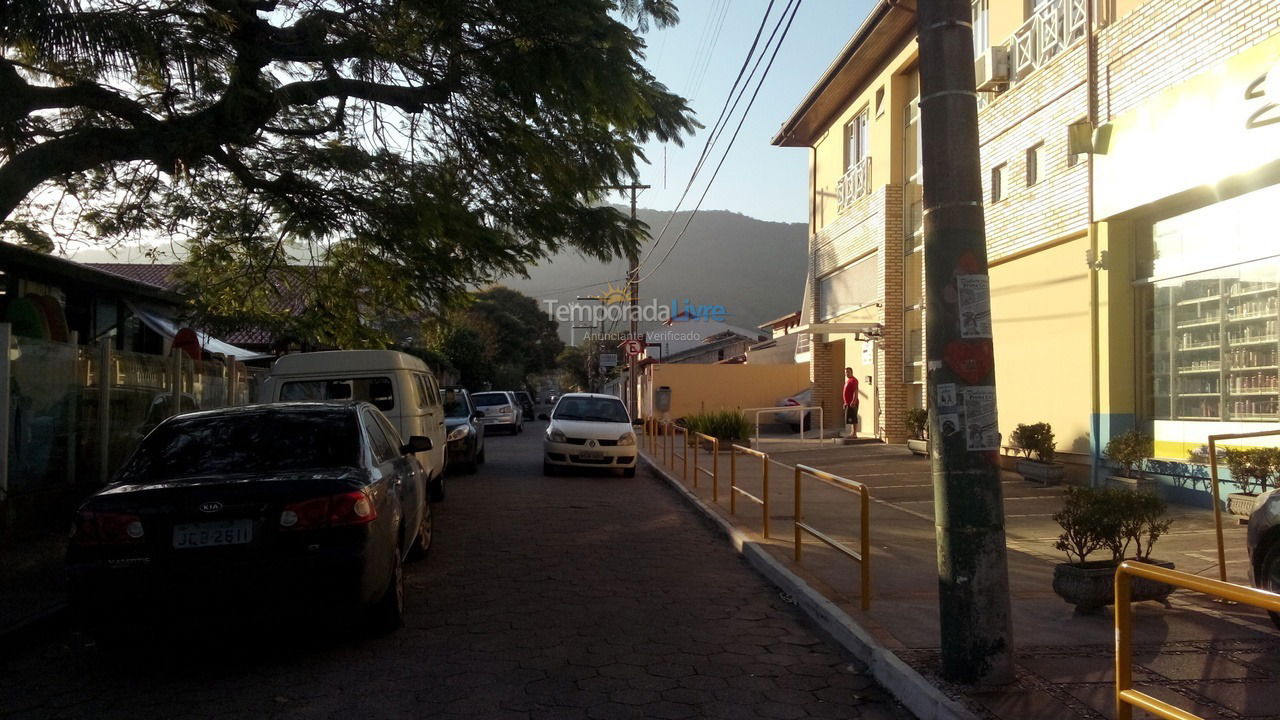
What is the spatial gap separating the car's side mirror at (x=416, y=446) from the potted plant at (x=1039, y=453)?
937 cm

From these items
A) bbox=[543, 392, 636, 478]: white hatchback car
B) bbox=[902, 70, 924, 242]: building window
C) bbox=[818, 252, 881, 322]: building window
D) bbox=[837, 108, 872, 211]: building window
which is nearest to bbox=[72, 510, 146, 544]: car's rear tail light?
bbox=[543, 392, 636, 478]: white hatchback car

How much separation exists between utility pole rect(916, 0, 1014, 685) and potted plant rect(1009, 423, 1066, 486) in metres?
9.55

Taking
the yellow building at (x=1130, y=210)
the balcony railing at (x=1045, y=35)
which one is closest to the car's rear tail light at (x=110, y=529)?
the yellow building at (x=1130, y=210)

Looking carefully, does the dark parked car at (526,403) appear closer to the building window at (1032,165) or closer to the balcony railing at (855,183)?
the balcony railing at (855,183)

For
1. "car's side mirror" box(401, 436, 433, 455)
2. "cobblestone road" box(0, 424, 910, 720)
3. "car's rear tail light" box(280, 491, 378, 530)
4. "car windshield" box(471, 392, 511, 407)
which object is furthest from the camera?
"car windshield" box(471, 392, 511, 407)

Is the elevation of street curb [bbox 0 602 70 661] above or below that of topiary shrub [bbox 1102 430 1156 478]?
below

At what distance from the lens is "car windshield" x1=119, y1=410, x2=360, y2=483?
6000 mm

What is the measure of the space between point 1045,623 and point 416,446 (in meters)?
4.98

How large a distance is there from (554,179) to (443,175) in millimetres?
1246

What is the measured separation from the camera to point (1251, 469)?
9055 millimetres

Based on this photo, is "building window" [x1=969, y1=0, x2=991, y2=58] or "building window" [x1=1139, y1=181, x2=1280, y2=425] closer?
"building window" [x1=1139, y1=181, x2=1280, y2=425]

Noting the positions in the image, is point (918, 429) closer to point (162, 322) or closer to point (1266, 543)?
point (1266, 543)

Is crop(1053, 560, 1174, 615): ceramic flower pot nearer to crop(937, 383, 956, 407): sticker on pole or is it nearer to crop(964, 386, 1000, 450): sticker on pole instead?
crop(964, 386, 1000, 450): sticker on pole

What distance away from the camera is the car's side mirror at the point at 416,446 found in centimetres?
791
